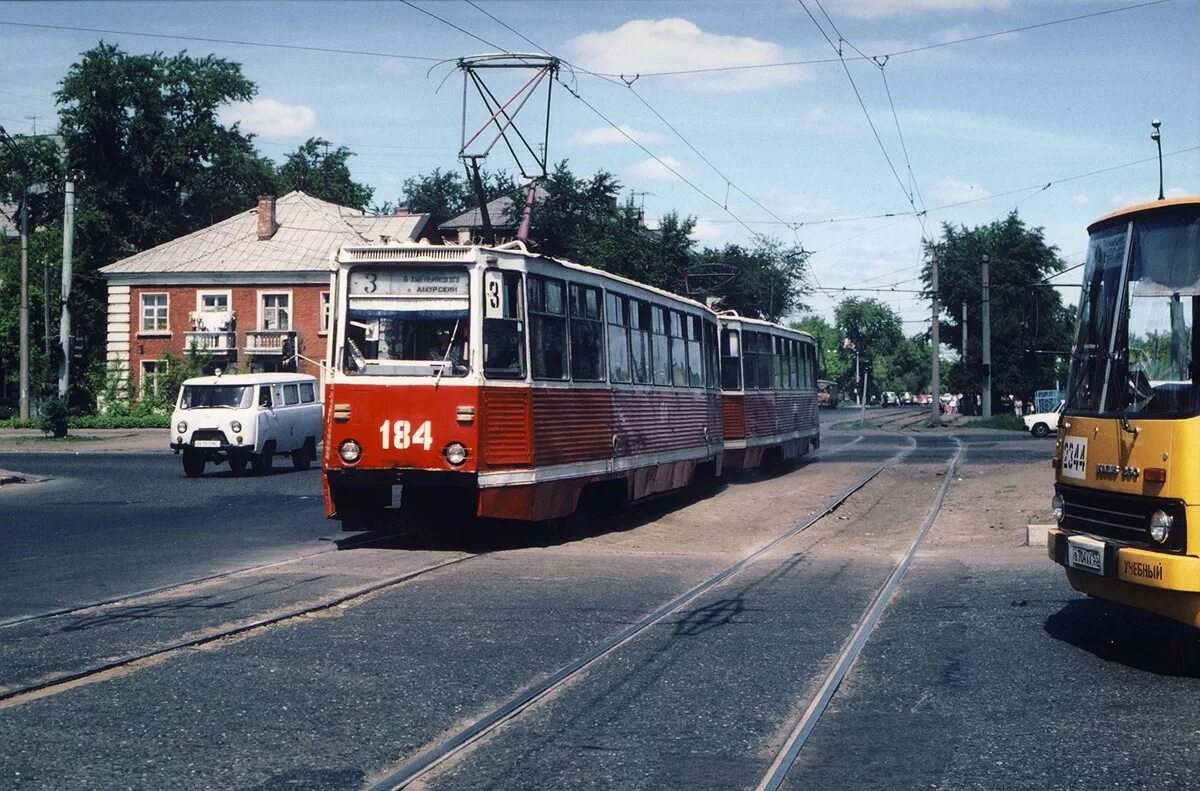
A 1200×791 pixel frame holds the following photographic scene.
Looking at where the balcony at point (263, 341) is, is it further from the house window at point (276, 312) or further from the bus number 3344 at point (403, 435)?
the bus number 3344 at point (403, 435)

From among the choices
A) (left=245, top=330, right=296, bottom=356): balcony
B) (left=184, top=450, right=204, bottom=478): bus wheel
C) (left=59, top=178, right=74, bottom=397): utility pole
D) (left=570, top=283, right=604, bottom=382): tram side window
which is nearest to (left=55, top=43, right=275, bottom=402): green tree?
(left=245, top=330, right=296, bottom=356): balcony

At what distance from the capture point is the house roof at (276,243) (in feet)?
190

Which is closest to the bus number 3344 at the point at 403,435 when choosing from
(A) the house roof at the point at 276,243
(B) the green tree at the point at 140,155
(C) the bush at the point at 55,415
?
(C) the bush at the point at 55,415

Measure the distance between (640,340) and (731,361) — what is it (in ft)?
25.7

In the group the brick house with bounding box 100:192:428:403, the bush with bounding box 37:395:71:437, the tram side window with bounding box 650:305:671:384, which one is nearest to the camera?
the tram side window with bounding box 650:305:671:384

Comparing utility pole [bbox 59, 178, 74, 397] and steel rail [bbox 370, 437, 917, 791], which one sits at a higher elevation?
utility pole [bbox 59, 178, 74, 397]

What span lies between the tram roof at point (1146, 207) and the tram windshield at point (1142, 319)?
31 mm

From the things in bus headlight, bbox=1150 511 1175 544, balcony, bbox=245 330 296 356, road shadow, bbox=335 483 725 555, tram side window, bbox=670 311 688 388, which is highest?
balcony, bbox=245 330 296 356

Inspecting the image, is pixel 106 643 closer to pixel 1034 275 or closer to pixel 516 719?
pixel 516 719

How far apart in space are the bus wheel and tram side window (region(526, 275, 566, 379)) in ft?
48.3

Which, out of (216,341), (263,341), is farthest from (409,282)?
(216,341)

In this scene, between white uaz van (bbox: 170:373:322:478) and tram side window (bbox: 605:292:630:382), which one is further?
white uaz van (bbox: 170:373:322:478)

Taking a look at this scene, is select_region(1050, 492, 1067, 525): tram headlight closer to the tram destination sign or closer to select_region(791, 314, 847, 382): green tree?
the tram destination sign

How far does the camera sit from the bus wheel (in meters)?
27.6
